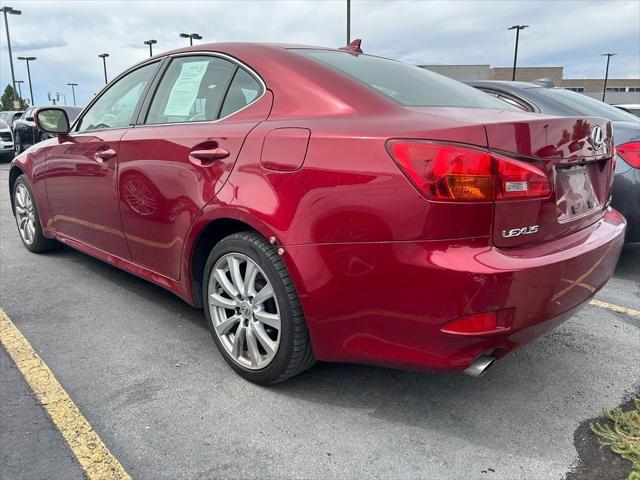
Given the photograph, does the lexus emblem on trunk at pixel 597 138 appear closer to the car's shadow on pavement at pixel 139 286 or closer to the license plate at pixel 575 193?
the license plate at pixel 575 193

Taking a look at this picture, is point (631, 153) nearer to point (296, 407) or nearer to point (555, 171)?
point (555, 171)

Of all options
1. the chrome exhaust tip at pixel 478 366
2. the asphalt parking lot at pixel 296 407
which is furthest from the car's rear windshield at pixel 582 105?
the chrome exhaust tip at pixel 478 366

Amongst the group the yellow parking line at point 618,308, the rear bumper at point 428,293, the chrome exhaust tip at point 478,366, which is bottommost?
the yellow parking line at point 618,308

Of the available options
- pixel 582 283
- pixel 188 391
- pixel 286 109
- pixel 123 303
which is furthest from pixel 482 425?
pixel 123 303

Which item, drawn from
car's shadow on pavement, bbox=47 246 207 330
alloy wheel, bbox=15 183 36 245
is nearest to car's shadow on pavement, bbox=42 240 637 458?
car's shadow on pavement, bbox=47 246 207 330

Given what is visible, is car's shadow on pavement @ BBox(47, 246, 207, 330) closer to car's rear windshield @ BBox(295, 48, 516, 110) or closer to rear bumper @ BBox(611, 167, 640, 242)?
car's rear windshield @ BBox(295, 48, 516, 110)

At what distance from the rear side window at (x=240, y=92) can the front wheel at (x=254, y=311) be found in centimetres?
66

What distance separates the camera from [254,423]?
2.23 metres

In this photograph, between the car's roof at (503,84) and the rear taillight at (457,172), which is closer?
the rear taillight at (457,172)

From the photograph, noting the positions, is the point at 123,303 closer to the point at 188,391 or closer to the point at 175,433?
the point at 188,391

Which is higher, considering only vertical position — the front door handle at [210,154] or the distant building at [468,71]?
the distant building at [468,71]

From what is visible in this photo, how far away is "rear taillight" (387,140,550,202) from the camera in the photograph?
5.97 feet

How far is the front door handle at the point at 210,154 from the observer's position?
2.44 metres

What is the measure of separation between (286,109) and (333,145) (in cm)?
43
